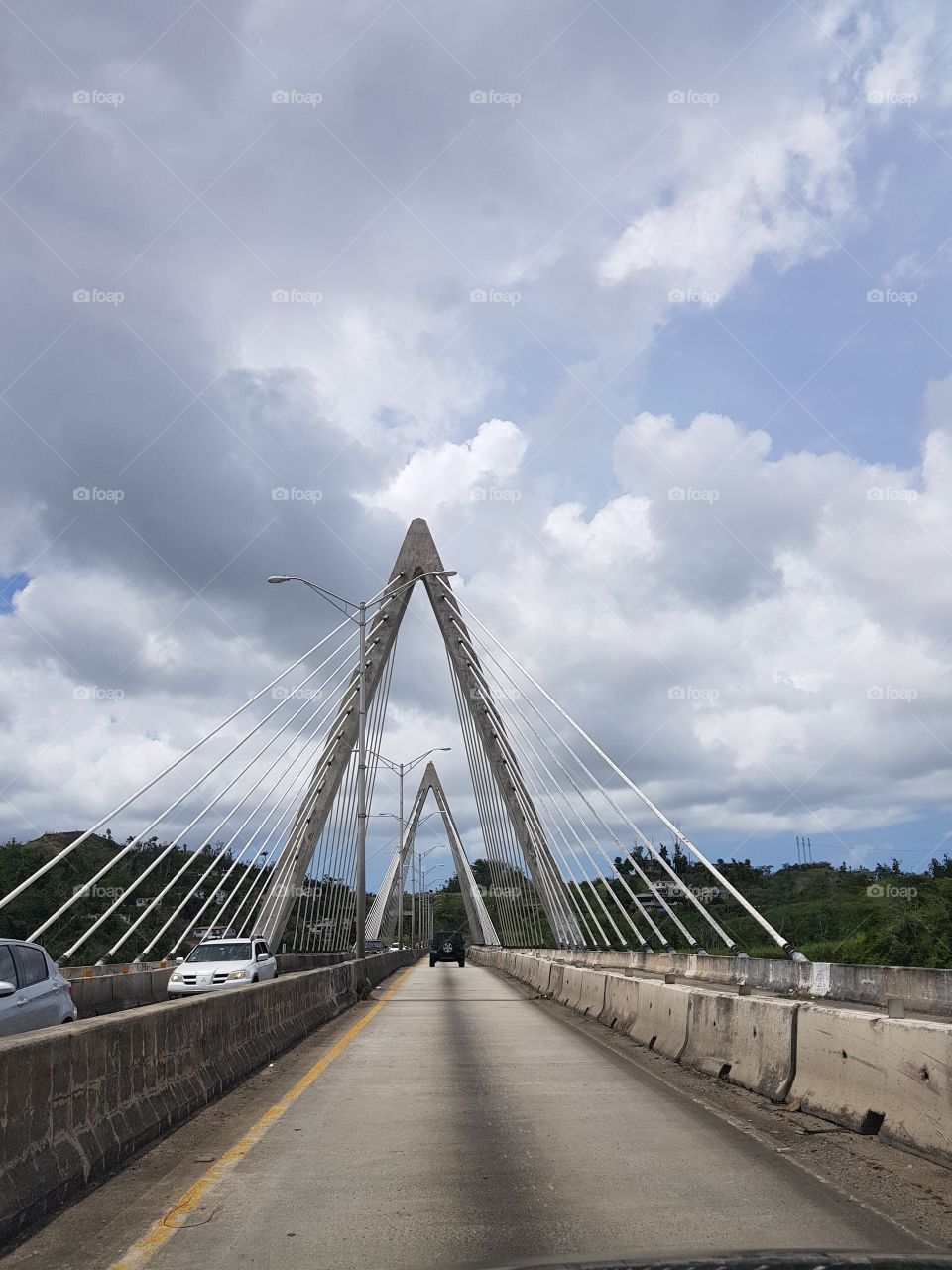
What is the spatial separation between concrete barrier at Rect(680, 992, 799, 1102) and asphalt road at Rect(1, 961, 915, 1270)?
2.24ft

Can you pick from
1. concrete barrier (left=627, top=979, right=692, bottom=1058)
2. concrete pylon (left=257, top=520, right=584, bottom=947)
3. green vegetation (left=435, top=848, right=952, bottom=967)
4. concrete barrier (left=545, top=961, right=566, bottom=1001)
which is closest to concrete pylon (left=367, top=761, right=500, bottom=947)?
green vegetation (left=435, top=848, right=952, bottom=967)

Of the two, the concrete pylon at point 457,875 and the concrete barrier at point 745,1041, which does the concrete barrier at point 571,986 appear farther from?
the concrete pylon at point 457,875

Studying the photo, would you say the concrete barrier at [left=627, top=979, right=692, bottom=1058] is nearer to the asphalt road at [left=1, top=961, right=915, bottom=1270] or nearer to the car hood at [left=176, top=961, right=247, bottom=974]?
the asphalt road at [left=1, top=961, right=915, bottom=1270]

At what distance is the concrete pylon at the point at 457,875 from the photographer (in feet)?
292

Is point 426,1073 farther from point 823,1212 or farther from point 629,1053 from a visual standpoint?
point 823,1212

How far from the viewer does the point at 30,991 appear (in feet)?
40.3

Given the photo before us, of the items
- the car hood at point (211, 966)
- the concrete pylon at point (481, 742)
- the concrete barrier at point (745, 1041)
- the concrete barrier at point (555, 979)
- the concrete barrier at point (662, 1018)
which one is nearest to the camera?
the concrete barrier at point (745, 1041)

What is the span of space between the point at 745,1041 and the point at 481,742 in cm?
3732

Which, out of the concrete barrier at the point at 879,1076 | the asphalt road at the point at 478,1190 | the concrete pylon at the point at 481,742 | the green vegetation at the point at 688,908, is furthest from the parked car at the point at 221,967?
the concrete pylon at the point at 481,742

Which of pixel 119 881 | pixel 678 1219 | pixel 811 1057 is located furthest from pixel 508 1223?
pixel 119 881

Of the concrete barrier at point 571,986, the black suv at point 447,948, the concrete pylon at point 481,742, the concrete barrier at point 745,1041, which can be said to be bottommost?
the concrete barrier at point 745,1041

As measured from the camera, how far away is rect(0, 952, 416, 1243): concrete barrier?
5.93 m

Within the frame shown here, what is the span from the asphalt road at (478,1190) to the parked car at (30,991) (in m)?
2.97

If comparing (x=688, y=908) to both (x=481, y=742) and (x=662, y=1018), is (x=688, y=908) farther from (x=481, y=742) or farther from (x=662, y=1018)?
(x=662, y=1018)
